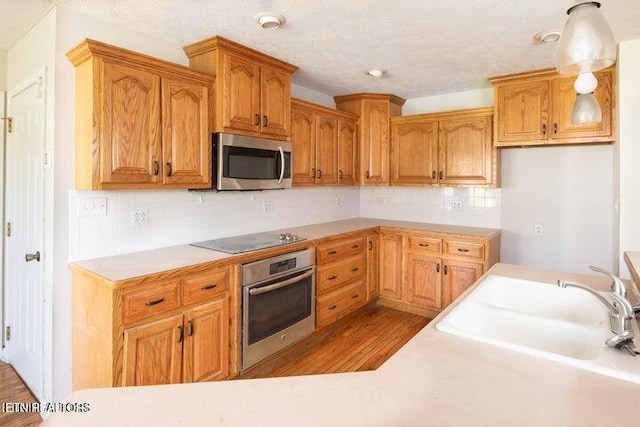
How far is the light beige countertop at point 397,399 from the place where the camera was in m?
0.70

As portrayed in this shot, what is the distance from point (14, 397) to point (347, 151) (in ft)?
11.2

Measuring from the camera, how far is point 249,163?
273cm

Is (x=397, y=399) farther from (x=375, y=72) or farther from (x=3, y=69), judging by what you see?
(x=3, y=69)

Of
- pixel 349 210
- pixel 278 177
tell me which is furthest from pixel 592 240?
pixel 278 177

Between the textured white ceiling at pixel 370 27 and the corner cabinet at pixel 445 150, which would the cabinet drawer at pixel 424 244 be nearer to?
the corner cabinet at pixel 445 150

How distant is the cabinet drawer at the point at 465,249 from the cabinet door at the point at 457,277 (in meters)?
0.08

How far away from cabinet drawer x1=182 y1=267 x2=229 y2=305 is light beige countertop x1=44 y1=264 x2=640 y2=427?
1.32 m

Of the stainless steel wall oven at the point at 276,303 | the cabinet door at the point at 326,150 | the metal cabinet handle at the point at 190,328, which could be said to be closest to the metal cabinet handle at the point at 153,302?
the metal cabinet handle at the point at 190,328

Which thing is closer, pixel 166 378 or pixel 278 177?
pixel 166 378

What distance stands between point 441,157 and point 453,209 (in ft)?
2.12

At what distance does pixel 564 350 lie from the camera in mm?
1271

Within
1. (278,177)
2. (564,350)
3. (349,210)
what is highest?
(278,177)

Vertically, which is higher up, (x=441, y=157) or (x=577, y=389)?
(x=441, y=157)

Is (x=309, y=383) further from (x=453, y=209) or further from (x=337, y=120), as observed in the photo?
(x=453, y=209)
